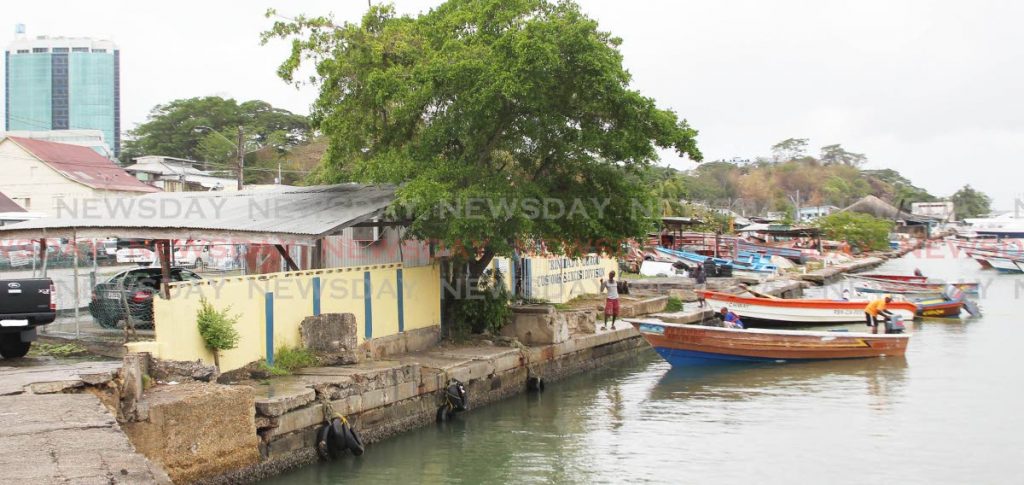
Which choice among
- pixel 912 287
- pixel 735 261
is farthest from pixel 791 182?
pixel 912 287

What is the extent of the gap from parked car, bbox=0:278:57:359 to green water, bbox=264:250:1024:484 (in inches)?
168

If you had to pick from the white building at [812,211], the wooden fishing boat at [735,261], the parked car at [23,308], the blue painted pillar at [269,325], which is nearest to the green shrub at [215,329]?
the blue painted pillar at [269,325]

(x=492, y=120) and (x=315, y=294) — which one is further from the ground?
(x=492, y=120)

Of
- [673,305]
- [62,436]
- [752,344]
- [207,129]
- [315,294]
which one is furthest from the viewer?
[207,129]

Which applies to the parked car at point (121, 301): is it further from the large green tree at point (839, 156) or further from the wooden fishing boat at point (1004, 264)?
the large green tree at point (839, 156)

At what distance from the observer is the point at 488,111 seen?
1571 centimetres

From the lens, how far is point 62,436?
793cm

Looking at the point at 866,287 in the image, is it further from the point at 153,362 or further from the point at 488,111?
the point at 153,362

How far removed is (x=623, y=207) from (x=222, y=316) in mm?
8575

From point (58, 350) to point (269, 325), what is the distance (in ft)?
10.3

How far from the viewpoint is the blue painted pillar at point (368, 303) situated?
1531cm

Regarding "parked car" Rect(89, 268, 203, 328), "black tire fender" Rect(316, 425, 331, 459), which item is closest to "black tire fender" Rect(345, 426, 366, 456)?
"black tire fender" Rect(316, 425, 331, 459)

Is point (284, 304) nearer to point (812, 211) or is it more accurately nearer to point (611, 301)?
point (611, 301)

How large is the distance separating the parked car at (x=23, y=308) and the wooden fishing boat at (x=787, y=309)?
708 inches
